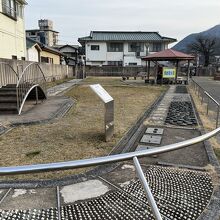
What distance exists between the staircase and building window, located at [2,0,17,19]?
852 cm

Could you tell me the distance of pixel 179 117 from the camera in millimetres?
7875

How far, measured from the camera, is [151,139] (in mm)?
5508

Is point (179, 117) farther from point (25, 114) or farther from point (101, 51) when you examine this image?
point (101, 51)

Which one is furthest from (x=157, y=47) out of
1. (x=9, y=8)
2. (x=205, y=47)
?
(x=9, y=8)

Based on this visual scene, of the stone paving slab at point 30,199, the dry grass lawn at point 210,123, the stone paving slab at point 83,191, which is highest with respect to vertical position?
the dry grass lawn at point 210,123

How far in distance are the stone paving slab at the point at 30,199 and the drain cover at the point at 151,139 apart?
2.55 meters

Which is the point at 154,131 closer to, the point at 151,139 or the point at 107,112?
the point at 151,139

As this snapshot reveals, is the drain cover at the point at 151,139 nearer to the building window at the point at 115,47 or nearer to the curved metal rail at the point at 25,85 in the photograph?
the curved metal rail at the point at 25,85

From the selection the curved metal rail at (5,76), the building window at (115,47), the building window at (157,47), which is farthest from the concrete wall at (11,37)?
the building window at (157,47)

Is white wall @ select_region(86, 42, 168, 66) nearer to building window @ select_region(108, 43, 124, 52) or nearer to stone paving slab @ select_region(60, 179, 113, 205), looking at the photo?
building window @ select_region(108, 43, 124, 52)

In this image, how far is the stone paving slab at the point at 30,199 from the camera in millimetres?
2930

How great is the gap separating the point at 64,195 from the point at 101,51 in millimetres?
37155

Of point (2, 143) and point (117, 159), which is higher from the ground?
point (117, 159)

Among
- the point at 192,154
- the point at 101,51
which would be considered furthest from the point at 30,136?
the point at 101,51
